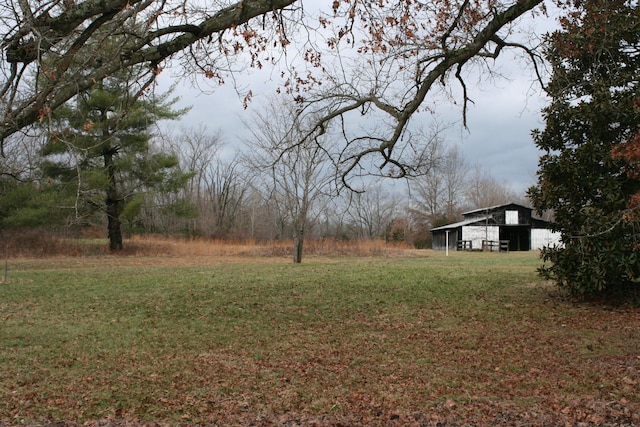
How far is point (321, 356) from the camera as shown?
269 inches

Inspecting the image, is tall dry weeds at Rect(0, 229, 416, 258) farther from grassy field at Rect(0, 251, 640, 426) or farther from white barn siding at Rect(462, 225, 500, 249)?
grassy field at Rect(0, 251, 640, 426)

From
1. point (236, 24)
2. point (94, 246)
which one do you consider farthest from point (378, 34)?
point (94, 246)

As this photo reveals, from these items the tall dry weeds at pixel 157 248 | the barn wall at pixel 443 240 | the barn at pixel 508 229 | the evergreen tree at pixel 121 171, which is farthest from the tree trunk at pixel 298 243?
the barn wall at pixel 443 240

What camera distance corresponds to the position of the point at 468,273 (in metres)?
14.5

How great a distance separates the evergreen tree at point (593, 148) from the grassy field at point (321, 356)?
34.5 inches

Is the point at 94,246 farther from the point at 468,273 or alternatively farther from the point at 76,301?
the point at 468,273

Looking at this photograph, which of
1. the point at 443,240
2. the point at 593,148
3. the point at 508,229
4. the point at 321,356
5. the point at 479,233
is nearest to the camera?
the point at 321,356

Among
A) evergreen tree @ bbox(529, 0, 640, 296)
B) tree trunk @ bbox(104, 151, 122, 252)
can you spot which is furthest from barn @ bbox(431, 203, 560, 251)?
evergreen tree @ bbox(529, 0, 640, 296)

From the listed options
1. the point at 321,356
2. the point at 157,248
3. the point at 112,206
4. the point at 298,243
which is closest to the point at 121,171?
the point at 112,206

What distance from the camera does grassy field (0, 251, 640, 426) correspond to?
4.84 metres

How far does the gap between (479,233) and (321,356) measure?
4032 centimetres

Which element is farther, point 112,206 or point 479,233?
point 479,233

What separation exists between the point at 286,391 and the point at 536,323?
4.64 m

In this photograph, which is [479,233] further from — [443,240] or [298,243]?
[298,243]
